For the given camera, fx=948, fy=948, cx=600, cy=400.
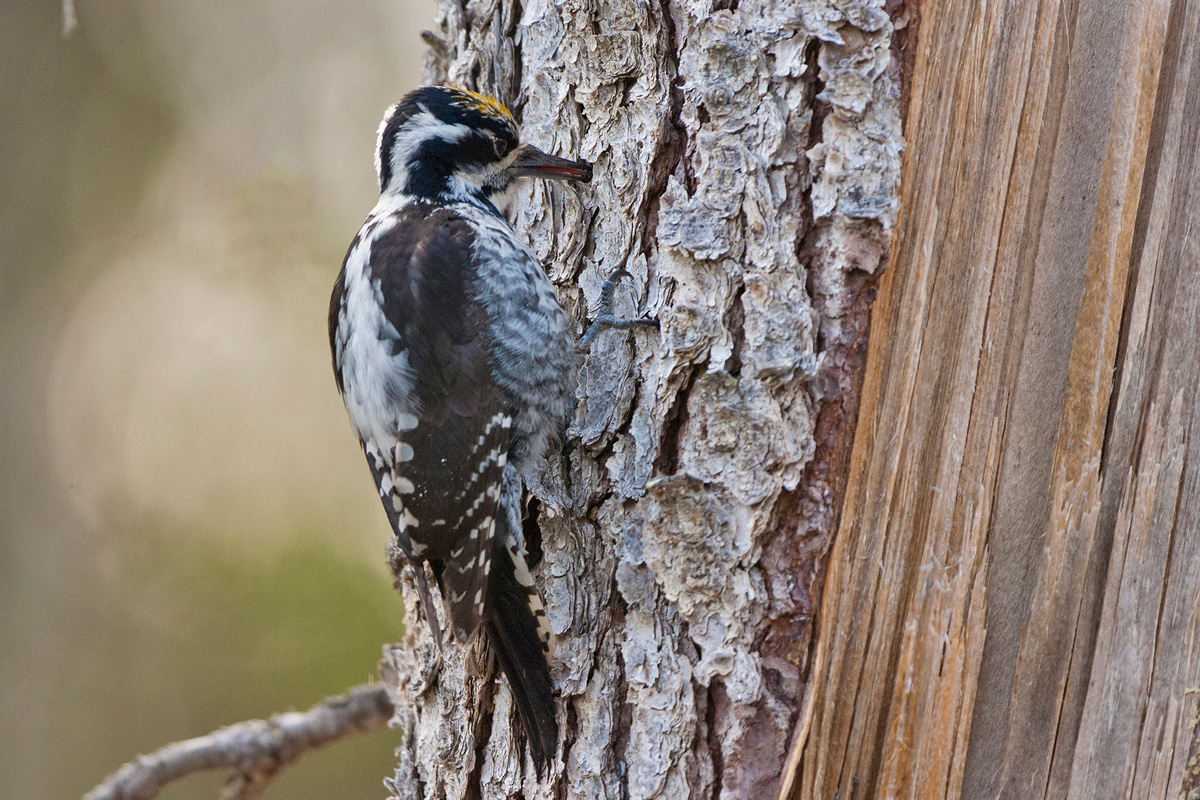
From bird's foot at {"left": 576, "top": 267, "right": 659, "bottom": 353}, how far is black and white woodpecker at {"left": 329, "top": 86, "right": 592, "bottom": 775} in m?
0.18

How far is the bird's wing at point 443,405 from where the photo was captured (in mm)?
2080

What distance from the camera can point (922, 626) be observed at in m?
1.56

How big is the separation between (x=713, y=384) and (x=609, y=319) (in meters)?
0.30

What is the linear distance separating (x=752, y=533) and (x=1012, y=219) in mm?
676

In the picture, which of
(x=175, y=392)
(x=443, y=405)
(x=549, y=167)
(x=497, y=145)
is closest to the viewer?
(x=549, y=167)

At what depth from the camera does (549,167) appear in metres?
2.01

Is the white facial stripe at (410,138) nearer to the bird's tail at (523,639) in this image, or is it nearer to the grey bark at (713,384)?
the grey bark at (713,384)

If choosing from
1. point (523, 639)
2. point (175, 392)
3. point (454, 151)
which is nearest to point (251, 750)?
point (523, 639)

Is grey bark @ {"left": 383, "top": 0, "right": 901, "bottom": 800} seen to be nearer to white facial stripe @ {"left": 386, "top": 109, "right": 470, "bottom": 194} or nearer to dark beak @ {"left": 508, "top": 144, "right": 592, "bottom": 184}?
dark beak @ {"left": 508, "top": 144, "right": 592, "bottom": 184}

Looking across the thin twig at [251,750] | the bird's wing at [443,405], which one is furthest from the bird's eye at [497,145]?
the thin twig at [251,750]

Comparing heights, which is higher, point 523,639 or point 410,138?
point 410,138

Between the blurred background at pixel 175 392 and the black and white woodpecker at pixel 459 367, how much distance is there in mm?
2302

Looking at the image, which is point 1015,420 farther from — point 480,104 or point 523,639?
point 480,104

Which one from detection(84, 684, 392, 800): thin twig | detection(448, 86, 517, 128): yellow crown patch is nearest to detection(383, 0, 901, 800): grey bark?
detection(448, 86, 517, 128): yellow crown patch
